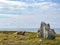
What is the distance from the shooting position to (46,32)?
7675 cm

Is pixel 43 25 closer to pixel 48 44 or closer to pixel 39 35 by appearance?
pixel 39 35

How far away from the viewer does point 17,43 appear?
246ft

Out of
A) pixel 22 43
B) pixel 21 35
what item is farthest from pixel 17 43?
pixel 21 35

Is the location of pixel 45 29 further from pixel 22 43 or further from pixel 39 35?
pixel 22 43

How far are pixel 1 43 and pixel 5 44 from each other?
257 centimetres

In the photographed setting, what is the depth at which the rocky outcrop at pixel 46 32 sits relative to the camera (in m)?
75.5

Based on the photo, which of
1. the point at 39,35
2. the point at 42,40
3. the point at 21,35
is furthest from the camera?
the point at 21,35

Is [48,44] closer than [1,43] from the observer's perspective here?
Yes

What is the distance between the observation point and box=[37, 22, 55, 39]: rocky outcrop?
75500mm

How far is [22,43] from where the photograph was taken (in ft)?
243

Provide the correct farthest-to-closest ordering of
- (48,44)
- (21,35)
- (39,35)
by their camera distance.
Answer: (21,35) → (39,35) → (48,44)

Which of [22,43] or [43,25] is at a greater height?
[43,25]

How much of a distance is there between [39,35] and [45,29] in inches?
131

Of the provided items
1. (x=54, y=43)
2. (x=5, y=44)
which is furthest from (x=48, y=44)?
(x=5, y=44)
